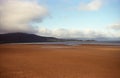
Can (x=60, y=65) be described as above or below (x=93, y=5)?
below

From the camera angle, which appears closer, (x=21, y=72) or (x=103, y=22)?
(x=21, y=72)

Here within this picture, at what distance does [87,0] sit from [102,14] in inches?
21.4

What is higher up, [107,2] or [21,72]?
[107,2]

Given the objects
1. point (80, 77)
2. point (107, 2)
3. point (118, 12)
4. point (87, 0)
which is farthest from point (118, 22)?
point (80, 77)

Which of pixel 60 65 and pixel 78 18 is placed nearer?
pixel 60 65

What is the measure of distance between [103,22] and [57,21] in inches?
48.3

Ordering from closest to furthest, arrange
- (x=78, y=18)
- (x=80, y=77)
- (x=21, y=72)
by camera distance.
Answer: (x=80, y=77)
(x=21, y=72)
(x=78, y=18)

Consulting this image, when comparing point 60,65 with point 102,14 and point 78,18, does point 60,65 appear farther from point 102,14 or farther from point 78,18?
point 102,14

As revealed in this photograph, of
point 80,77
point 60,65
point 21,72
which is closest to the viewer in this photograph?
point 80,77

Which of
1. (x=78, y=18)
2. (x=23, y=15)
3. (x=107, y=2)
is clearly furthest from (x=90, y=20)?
(x=23, y=15)

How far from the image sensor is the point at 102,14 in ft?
16.0

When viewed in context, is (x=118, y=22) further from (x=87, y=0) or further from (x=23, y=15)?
(x=23, y=15)

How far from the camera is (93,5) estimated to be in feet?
15.9

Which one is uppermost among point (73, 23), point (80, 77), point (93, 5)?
point (93, 5)
